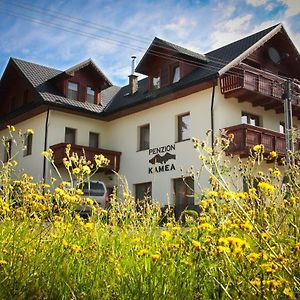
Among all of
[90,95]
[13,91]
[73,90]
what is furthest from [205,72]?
[13,91]

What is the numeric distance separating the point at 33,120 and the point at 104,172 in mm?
4618

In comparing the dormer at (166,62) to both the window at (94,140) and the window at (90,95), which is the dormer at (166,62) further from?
the window at (94,140)

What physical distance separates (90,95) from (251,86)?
9713 millimetres

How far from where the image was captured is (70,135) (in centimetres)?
2273

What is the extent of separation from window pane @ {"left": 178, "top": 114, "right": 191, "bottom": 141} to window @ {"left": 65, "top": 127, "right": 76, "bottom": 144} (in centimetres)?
578

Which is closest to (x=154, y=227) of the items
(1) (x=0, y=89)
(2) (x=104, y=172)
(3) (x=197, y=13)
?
(3) (x=197, y=13)

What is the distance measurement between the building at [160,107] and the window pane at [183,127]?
0.05m

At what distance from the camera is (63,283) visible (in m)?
2.68

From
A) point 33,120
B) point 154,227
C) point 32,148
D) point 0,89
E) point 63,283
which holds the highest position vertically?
point 0,89

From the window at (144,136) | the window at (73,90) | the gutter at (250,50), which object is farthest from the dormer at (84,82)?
the gutter at (250,50)

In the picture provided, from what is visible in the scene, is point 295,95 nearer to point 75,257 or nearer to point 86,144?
point 86,144

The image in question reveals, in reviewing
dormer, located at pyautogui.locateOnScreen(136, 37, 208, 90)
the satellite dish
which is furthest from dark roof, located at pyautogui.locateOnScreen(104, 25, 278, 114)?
the satellite dish

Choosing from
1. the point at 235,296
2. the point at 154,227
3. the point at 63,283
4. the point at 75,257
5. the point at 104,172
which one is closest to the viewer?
the point at 235,296

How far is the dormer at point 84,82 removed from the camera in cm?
2320
